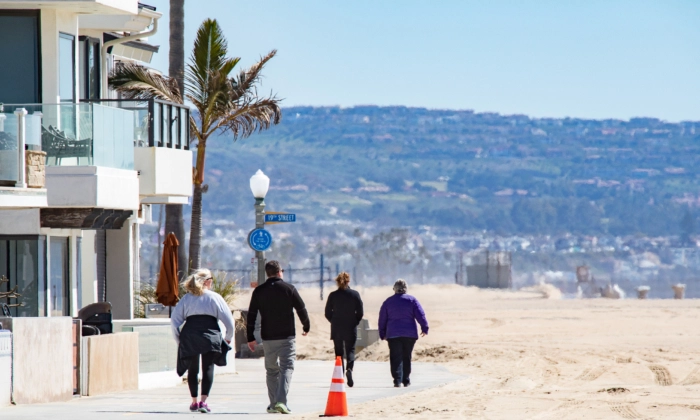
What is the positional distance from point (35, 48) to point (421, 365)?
9671mm

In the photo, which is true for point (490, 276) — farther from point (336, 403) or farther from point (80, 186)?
point (336, 403)

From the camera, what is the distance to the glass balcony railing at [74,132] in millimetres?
18484

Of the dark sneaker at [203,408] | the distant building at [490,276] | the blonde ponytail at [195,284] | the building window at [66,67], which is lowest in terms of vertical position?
the distant building at [490,276]

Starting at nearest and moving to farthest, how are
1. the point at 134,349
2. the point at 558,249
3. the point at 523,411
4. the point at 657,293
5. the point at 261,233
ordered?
the point at 523,411 < the point at 134,349 < the point at 261,233 < the point at 657,293 < the point at 558,249

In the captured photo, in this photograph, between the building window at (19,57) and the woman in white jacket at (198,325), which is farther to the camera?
the building window at (19,57)

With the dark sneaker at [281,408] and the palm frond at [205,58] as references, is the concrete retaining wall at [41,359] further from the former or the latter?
the palm frond at [205,58]

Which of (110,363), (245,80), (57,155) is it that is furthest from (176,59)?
(110,363)

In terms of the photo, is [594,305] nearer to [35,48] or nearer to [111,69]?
[111,69]

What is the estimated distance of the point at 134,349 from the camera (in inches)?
736

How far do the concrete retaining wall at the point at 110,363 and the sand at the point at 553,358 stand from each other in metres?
3.68

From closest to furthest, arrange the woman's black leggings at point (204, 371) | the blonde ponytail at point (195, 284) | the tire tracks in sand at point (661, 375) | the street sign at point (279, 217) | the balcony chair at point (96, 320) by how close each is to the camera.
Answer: the blonde ponytail at point (195, 284), the woman's black leggings at point (204, 371), the balcony chair at point (96, 320), the tire tracks in sand at point (661, 375), the street sign at point (279, 217)

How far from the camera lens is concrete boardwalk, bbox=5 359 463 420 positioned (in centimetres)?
1415

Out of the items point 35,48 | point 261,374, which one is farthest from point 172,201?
point 35,48

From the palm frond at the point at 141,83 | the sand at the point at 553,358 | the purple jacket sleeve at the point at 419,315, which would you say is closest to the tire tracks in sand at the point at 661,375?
the sand at the point at 553,358
